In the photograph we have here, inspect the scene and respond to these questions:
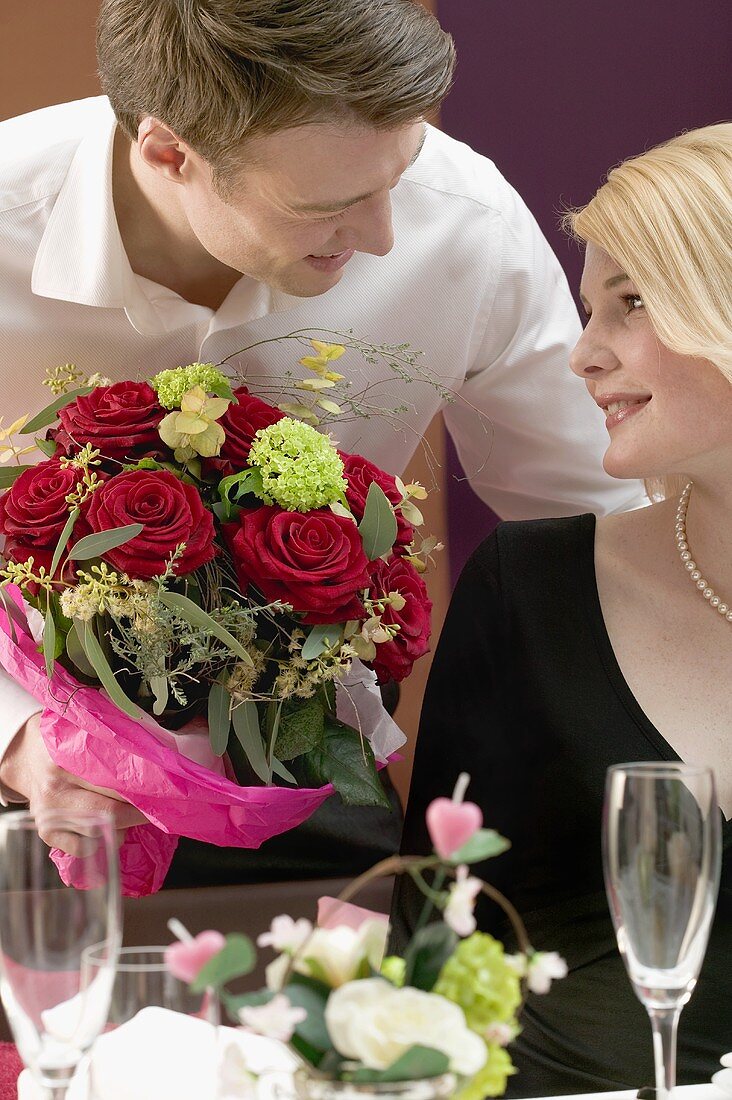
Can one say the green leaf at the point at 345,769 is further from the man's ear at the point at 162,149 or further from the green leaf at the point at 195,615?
the man's ear at the point at 162,149

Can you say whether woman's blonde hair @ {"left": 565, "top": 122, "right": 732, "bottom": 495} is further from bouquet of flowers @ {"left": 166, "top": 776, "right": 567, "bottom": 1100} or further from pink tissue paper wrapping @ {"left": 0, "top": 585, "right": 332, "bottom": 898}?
bouquet of flowers @ {"left": 166, "top": 776, "right": 567, "bottom": 1100}

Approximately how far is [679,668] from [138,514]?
873mm

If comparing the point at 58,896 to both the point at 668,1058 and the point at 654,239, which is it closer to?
the point at 668,1058

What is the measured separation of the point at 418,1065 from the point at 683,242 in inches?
50.0

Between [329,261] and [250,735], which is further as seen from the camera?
[329,261]

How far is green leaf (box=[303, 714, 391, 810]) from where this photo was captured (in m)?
1.33

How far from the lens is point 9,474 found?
4.36 ft

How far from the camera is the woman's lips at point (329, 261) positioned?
152cm

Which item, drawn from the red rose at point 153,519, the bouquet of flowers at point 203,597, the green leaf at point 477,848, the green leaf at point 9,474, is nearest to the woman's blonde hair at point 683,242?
the bouquet of flowers at point 203,597

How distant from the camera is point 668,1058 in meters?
0.88

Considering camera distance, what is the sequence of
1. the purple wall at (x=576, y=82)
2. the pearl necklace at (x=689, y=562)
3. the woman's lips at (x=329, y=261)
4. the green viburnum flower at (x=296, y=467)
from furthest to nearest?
the purple wall at (x=576, y=82) → the pearl necklace at (x=689, y=562) → the woman's lips at (x=329, y=261) → the green viburnum flower at (x=296, y=467)

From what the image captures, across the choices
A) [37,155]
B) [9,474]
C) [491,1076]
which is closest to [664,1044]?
[491,1076]

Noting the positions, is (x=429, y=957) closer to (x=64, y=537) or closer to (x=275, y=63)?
(x=64, y=537)

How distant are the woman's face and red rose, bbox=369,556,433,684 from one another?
46 centimetres
